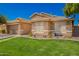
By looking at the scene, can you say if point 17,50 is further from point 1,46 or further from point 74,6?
point 74,6

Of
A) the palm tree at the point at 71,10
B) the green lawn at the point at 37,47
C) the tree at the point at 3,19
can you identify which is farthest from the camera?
the palm tree at the point at 71,10

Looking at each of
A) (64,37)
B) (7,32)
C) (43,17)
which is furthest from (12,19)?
(64,37)

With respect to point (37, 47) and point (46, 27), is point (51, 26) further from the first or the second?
point (37, 47)

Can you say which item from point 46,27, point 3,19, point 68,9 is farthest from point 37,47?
point 68,9

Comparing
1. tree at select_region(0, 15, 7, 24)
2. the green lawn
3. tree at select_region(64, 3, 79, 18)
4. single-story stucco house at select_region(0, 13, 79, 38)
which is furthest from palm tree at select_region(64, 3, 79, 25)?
tree at select_region(0, 15, 7, 24)

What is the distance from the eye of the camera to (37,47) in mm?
8906

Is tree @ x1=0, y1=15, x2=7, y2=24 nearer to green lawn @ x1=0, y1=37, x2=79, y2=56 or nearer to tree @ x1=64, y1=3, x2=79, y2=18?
green lawn @ x1=0, y1=37, x2=79, y2=56

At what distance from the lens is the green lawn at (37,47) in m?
8.66

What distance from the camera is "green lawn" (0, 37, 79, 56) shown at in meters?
8.66

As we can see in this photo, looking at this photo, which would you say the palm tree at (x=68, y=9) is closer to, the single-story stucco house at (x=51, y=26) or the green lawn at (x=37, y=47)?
the single-story stucco house at (x=51, y=26)

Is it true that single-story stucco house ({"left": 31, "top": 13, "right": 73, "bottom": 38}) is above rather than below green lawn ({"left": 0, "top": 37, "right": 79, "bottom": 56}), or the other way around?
above

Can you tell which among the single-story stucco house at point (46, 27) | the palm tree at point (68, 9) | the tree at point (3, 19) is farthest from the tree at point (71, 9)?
the tree at point (3, 19)

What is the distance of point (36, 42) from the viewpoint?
29.7ft

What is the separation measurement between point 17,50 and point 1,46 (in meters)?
0.55
